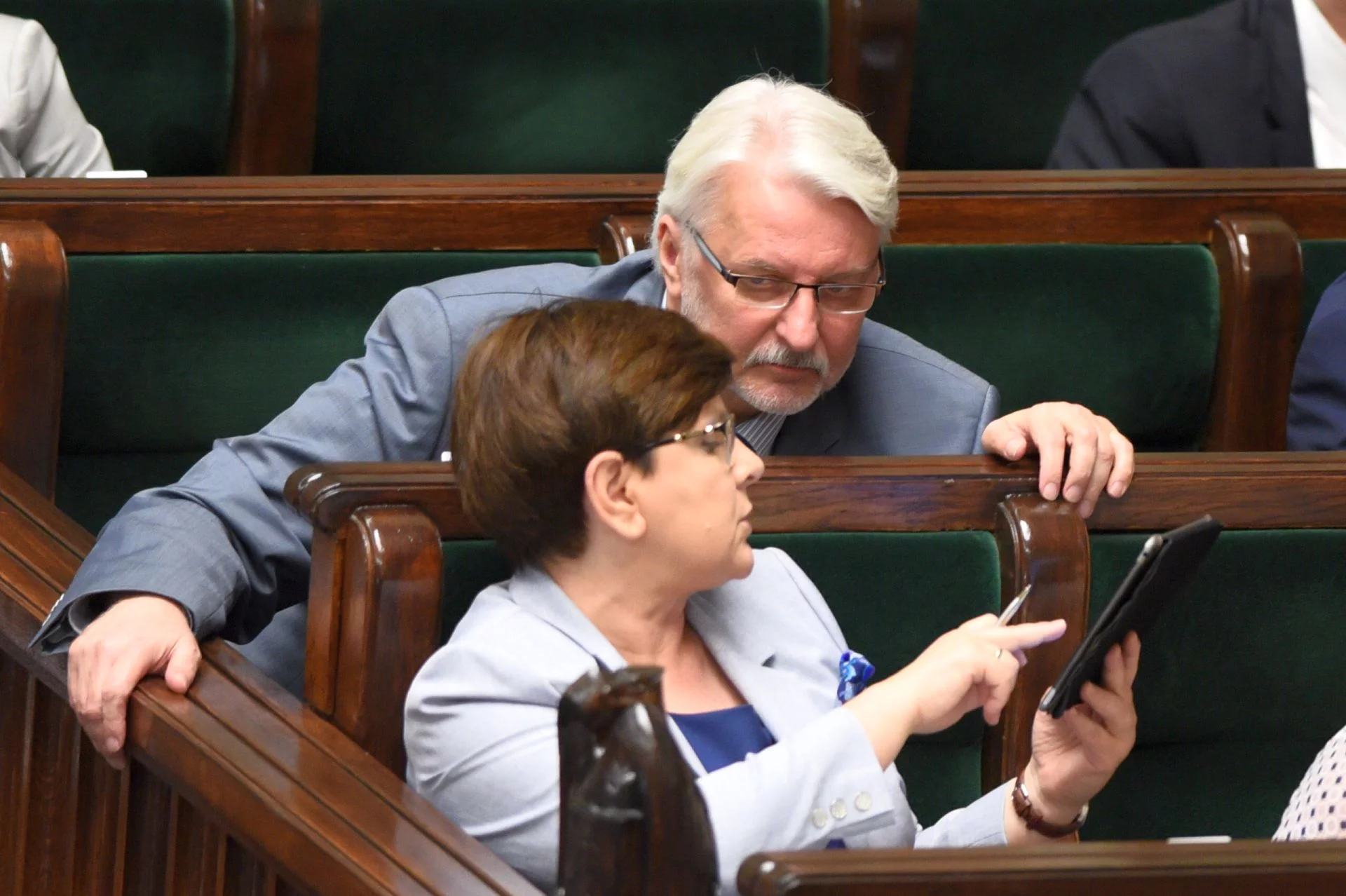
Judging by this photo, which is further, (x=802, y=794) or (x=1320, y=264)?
(x=1320, y=264)

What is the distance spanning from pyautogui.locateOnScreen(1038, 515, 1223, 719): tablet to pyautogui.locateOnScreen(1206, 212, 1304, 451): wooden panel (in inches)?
21.3

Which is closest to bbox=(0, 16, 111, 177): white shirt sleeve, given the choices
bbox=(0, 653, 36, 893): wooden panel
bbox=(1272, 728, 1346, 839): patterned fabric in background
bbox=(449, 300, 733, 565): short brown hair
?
bbox=(0, 653, 36, 893): wooden panel

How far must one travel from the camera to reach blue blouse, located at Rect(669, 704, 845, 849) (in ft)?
2.48

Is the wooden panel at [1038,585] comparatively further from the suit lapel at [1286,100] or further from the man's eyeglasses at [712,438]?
the suit lapel at [1286,100]

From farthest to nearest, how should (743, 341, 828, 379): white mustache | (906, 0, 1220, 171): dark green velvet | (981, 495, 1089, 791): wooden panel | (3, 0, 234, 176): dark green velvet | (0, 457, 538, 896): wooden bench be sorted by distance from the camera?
(906, 0, 1220, 171): dark green velvet < (3, 0, 234, 176): dark green velvet < (743, 341, 828, 379): white mustache < (981, 495, 1089, 791): wooden panel < (0, 457, 538, 896): wooden bench

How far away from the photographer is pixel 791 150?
979mm

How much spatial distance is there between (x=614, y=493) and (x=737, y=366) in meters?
0.25

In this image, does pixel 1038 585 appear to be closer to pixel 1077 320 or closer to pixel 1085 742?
pixel 1085 742

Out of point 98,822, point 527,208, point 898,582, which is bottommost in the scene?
point 98,822

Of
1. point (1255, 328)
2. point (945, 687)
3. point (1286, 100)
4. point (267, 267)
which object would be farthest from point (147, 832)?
point (1286, 100)

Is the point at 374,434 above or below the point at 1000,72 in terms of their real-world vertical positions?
below

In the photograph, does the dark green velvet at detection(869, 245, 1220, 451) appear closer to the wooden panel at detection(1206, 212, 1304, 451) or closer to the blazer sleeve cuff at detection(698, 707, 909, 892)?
the wooden panel at detection(1206, 212, 1304, 451)

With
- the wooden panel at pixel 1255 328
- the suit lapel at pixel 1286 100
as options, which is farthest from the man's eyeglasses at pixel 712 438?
the suit lapel at pixel 1286 100

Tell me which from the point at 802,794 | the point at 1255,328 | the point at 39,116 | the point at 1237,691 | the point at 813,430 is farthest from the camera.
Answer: the point at 39,116
